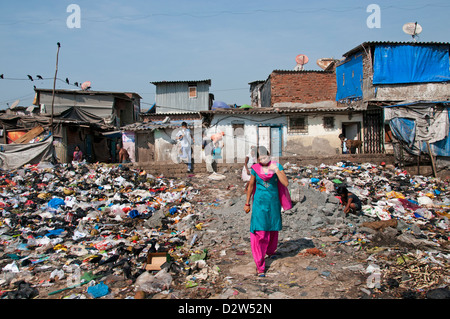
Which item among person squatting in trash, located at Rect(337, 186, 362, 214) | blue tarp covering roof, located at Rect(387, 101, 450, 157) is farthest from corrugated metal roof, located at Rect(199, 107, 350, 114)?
person squatting in trash, located at Rect(337, 186, 362, 214)

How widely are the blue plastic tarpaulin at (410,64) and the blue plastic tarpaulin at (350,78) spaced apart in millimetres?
1030

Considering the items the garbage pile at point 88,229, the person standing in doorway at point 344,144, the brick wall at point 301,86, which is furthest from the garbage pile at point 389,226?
the brick wall at point 301,86

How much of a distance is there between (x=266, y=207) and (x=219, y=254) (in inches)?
55.8

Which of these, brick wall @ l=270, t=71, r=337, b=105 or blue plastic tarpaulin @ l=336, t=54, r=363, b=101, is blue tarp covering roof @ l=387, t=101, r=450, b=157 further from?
brick wall @ l=270, t=71, r=337, b=105

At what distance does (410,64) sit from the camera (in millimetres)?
15250

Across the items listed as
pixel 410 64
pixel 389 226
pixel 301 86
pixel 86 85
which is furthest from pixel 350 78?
pixel 86 85

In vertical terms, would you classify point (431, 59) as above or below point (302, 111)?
above

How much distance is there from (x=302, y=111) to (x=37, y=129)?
1309 centimetres

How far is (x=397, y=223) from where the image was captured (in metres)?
6.02

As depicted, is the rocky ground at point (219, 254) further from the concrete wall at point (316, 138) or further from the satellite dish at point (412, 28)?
the satellite dish at point (412, 28)

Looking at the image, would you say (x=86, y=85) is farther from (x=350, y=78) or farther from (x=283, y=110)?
(x=350, y=78)

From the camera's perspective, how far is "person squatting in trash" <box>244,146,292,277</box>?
4.05 meters

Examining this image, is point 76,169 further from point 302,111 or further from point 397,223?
point 397,223
